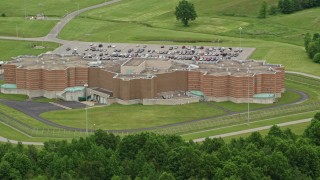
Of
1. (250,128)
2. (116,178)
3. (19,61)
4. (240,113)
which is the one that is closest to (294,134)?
(250,128)

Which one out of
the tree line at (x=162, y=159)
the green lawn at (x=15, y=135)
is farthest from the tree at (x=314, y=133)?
the green lawn at (x=15, y=135)

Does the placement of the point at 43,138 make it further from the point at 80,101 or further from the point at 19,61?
the point at 19,61

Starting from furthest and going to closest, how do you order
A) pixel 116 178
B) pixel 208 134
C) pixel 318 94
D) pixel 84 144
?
pixel 318 94
pixel 208 134
pixel 84 144
pixel 116 178

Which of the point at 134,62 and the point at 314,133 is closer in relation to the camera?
the point at 314,133

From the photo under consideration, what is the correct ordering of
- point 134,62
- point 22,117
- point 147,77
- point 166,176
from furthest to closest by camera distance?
1. point 134,62
2. point 147,77
3. point 22,117
4. point 166,176

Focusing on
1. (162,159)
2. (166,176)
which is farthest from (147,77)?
(166,176)

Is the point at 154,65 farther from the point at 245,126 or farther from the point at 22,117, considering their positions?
the point at 245,126
